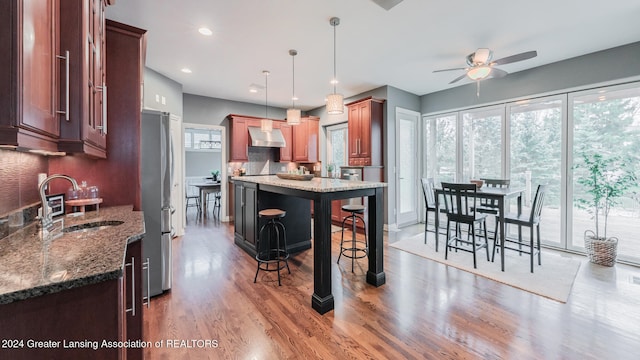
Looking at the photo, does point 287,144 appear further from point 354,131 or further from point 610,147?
point 610,147

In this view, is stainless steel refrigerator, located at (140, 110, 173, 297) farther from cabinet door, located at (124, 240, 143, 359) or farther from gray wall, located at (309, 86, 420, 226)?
gray wall, located at (309, 86, 420, 226)

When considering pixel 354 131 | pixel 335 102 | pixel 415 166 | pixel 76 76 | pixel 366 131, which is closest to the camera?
pixel 76 76

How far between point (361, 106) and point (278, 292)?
368cm

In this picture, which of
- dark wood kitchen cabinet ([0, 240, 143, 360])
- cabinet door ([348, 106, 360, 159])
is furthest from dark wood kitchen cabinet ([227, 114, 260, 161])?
dark wood kitchen cabinet ([0, 240, 143, 360])

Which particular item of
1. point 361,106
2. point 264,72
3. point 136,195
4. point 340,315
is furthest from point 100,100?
point 361,106

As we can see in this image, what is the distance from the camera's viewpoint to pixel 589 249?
328 centimetres

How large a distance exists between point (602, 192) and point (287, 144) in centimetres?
550

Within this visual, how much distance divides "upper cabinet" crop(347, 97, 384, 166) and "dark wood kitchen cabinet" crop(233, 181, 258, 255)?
2.36m

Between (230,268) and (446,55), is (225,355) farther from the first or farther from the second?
(446,55)

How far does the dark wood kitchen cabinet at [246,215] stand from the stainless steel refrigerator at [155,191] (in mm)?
Result: 1060

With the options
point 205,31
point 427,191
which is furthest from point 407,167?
point 205,31

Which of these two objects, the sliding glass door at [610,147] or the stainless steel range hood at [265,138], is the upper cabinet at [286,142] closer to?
the stainless steel range hood at [265,138]

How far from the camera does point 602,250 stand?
3.14 m

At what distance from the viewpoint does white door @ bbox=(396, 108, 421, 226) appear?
505 centimetres
